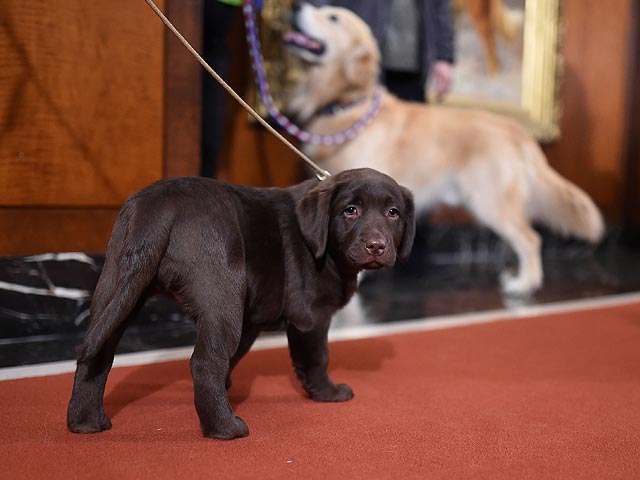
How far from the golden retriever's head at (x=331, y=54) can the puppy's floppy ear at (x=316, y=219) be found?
2226 mm

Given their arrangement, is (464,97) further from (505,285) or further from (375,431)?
(375,431)

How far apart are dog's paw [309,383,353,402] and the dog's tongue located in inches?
95.6

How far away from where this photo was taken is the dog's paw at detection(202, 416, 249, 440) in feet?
4.19

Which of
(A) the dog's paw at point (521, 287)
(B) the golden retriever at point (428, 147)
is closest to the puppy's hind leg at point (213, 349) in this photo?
(B) the golden retriever at point (428, 147)

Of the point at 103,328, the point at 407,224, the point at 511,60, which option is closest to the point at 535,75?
the point at 511,60

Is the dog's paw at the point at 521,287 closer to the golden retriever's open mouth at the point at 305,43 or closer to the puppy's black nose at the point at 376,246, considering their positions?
the golden retriever's open mouth at the point at 305,43

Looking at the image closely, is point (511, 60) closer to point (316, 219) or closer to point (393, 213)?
point (393, 213)

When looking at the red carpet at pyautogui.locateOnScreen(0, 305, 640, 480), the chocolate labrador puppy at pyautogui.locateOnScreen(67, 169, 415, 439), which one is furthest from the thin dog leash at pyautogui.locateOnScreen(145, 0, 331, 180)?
the red carpet at pyautogui.locateOnScreen(0, 305, 640, 480)

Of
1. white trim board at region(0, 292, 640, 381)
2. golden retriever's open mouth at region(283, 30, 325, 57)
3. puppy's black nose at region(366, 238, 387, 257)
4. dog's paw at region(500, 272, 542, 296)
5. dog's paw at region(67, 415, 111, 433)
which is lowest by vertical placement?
dog's paw at region(500, 272, 542, 296)

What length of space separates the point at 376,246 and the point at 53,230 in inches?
57.3

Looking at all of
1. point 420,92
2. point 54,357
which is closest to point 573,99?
point 420,92

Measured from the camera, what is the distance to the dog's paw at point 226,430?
4.19 feet

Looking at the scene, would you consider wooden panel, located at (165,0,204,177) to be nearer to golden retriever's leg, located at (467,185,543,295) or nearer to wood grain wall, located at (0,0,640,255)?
wood grain wall, located at (0,0,640,255)

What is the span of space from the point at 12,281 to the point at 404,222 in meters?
1.44
